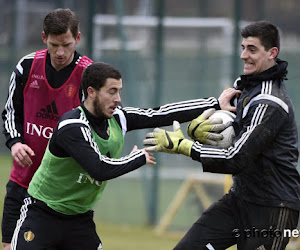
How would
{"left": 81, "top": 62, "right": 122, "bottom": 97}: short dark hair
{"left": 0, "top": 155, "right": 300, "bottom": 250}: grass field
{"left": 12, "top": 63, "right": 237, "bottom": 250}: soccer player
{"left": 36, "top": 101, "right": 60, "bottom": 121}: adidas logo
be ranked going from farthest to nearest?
{"left": 0, "top": 155, "right": 300, "bottom": 250}: grass field → {"left": 36, "top": 101, "right": 60, "bottom": 121}: adidas logo → {"left": 81, "top": 62, "right": 122, "bottom": 97}: short dark hair → {"left": 12, "top": 63, "right": 237, "bottom": 250}: soccer player

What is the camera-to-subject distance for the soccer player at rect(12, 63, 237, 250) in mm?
6078

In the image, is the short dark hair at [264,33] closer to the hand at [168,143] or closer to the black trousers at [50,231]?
the hand at [168,143]

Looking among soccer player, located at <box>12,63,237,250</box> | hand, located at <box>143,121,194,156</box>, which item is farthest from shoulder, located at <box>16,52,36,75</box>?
hand, located at <box>143,121,194,156</box>

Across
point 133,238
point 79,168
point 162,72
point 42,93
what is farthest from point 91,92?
point 162,72

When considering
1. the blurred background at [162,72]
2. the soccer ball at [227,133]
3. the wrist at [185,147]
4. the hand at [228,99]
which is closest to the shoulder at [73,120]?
the wrist at [185,147]

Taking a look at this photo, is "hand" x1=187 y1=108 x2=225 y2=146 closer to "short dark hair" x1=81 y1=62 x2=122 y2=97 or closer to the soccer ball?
the soccer ball

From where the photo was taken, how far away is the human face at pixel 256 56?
6.32 meters

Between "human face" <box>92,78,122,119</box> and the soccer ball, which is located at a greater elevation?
"human face" <box>92,78,122,119</box>

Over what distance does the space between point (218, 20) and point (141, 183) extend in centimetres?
334

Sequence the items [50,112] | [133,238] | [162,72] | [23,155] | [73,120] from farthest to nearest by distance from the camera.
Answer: [162,72]
[133,238]
[50,112]
[23,155]
[73,120]

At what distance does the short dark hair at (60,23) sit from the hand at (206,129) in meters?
1.20

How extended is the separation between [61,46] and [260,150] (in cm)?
175

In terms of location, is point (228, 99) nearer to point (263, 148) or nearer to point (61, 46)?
point (263, 148)

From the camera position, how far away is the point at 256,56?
6324mm
